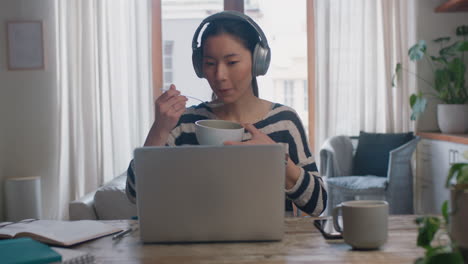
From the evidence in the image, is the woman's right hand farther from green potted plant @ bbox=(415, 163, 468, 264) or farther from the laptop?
green potted plant @ bbox=(415, 163, 468, 264)

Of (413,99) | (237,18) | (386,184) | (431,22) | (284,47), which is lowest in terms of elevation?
(386,184)

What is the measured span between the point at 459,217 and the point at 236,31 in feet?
3.37

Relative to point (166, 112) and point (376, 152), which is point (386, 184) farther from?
point (166, 112)

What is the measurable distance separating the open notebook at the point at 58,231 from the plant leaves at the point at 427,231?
0.72 metres

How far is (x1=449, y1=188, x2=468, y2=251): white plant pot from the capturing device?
29.7 inches

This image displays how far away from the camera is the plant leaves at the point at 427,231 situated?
2.20ft

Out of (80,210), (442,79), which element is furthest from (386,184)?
(80,210)

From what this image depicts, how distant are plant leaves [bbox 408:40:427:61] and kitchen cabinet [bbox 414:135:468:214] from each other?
0.62m

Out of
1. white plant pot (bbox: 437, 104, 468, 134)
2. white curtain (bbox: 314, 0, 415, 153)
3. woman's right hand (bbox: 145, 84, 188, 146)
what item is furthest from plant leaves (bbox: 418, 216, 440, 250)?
white curtain (bbox: 314, 0, 415, 153)

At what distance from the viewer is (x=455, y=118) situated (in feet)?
12.3

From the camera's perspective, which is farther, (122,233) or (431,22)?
(431,22)

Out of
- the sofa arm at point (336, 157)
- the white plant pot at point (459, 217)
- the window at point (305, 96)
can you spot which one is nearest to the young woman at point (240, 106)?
the white plant pot at point (459, 217)

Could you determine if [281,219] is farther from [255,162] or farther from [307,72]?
[307,72]

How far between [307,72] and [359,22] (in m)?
0.59
